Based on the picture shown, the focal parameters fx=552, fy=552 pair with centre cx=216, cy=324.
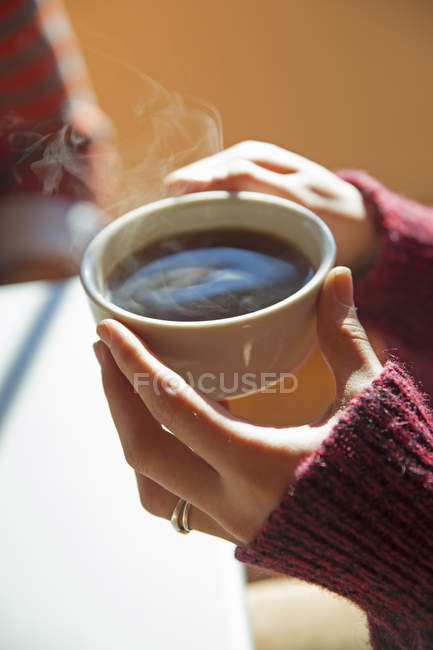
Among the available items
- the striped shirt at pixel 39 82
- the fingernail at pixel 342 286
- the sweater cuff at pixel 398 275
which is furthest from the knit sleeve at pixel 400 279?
the striped shirt at pixel 39 82

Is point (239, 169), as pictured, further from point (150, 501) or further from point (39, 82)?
point (39, 82)

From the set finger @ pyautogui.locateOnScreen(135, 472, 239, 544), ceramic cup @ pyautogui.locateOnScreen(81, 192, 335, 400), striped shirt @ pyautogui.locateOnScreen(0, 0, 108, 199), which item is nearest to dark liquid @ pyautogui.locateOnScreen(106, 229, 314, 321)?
ceramic cup @ pyautogui.locateOnScreen(81, 192, 335, 400)

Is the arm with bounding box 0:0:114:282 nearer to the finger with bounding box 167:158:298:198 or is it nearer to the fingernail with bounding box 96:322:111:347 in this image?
the finger with bounding box 167:158:298:198

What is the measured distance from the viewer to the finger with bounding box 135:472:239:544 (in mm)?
384

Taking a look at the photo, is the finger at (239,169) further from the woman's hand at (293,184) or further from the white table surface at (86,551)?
the white table surface at (86,551)

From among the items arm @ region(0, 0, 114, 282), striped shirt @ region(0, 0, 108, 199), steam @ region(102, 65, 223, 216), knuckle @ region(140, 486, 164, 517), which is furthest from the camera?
arm @ region(0, 0, 114, 282)

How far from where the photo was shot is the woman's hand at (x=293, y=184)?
494 mm

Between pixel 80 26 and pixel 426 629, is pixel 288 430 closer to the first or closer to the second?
pixel 426 629

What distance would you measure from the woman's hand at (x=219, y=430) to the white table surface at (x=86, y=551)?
5 centimetres

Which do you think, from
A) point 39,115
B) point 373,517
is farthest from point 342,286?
point 39,115

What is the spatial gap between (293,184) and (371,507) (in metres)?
0.32

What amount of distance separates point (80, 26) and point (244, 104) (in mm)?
233

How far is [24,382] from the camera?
0.56 meters

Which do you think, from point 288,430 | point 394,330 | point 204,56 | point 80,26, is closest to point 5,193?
point 80,26
